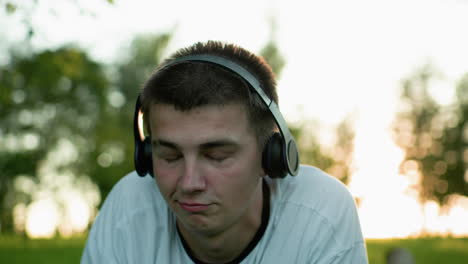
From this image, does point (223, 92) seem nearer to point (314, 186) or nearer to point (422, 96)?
point (314, 186)

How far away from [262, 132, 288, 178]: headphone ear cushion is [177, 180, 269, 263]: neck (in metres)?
0.23

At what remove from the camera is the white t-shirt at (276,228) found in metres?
3.08

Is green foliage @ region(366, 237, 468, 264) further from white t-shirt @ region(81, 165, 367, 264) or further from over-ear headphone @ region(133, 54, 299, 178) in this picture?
over-ear headphone @ region(133, 54, 299, 178)

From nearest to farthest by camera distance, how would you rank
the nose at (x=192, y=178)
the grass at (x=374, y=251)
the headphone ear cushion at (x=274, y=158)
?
the nose at (x=192, y=178) → the headphone ear cushion at (x=274, y=158) → the grass at (x=374, y=251)

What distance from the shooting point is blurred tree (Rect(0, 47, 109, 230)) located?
30.3 m

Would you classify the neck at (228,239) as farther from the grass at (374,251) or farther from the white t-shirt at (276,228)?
the grass at (374,251)

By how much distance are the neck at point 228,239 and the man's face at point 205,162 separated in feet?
0.61

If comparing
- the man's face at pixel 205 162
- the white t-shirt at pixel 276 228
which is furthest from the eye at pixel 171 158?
the white t-shirt at pixel 276 228

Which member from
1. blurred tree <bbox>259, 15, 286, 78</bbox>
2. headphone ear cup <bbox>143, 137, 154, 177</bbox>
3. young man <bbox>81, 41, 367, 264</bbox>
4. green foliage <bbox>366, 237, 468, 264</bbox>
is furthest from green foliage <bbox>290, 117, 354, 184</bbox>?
headphone ear cup <bbox>143, 137, 154, 177</bbox>

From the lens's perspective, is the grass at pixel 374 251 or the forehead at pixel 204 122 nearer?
the forehead at pixel 204 122

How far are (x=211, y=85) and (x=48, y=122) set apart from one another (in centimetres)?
3071

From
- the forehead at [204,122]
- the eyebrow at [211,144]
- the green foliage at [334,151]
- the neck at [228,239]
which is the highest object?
the green foliage at [334,151]

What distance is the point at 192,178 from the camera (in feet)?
9.03

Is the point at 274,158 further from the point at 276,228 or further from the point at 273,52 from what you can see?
the point at 273,52
